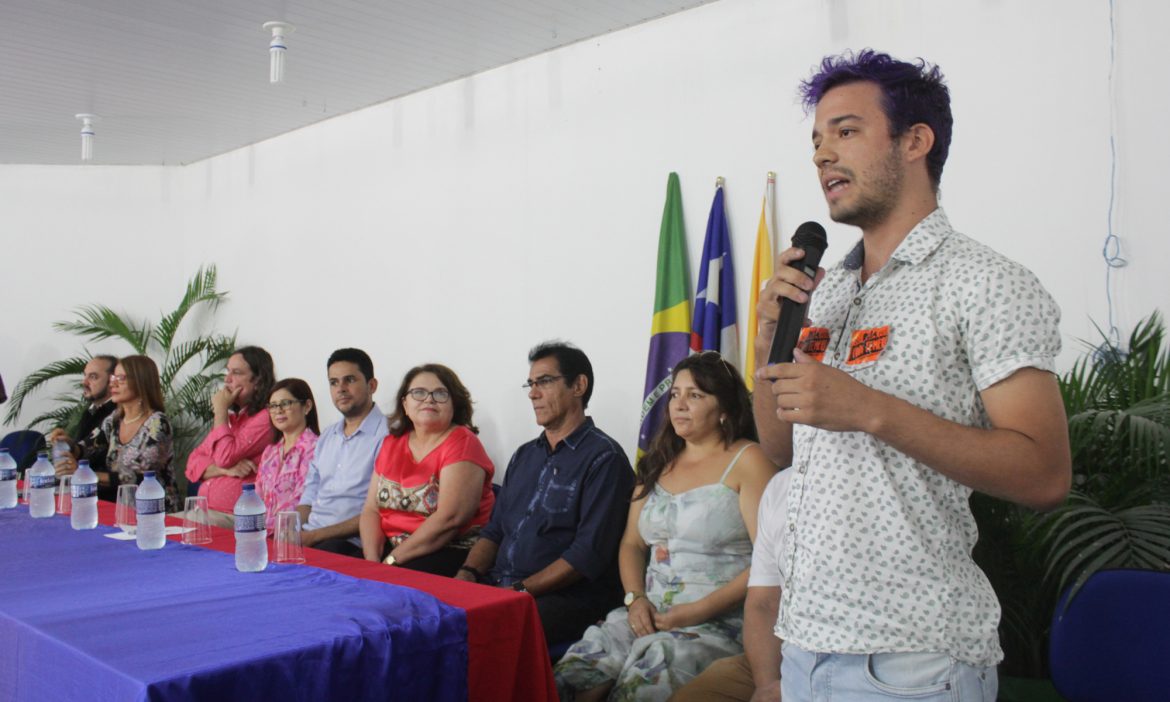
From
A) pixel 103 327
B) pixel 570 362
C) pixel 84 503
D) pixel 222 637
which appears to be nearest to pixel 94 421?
pixel 103 327

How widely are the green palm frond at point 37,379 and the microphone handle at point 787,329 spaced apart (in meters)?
6.79

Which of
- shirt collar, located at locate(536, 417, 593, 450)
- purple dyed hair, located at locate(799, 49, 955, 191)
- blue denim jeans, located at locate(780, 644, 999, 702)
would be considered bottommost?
blue denim jeans, located at locate(780, 644, 999, 702)

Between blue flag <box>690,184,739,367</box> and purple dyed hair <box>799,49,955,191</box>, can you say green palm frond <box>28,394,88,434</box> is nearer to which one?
blue flag <box>690,184,739,367</box>

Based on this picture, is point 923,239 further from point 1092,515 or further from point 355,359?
point 355,359

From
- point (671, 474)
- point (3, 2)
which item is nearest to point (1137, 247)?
point (671, 474)

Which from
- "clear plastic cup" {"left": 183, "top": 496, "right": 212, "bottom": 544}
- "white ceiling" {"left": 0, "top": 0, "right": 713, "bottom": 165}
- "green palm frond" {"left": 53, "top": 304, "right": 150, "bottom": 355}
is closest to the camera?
"clear plastic cup" {"left": 183, "top": 496, "right": 212, "bottom": 544}

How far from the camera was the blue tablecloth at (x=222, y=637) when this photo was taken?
5.70ft

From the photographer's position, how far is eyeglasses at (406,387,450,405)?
4012mm

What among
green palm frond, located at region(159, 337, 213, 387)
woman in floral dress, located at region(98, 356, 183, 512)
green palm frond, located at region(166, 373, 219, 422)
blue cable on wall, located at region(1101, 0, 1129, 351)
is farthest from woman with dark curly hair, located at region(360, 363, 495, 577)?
green palm frond, located at region(159, 337, 213, 387)

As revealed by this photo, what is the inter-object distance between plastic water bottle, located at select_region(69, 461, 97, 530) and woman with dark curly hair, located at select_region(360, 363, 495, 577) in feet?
3.40

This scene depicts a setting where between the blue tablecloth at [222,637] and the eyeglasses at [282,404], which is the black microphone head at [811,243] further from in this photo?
the eyeglasses at [282,404]

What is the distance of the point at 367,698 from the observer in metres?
1.95

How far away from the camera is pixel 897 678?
46.7 inches

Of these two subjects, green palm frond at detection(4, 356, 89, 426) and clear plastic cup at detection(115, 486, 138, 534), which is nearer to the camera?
clear plastic cup at detection(115, 486, 138, 534)
